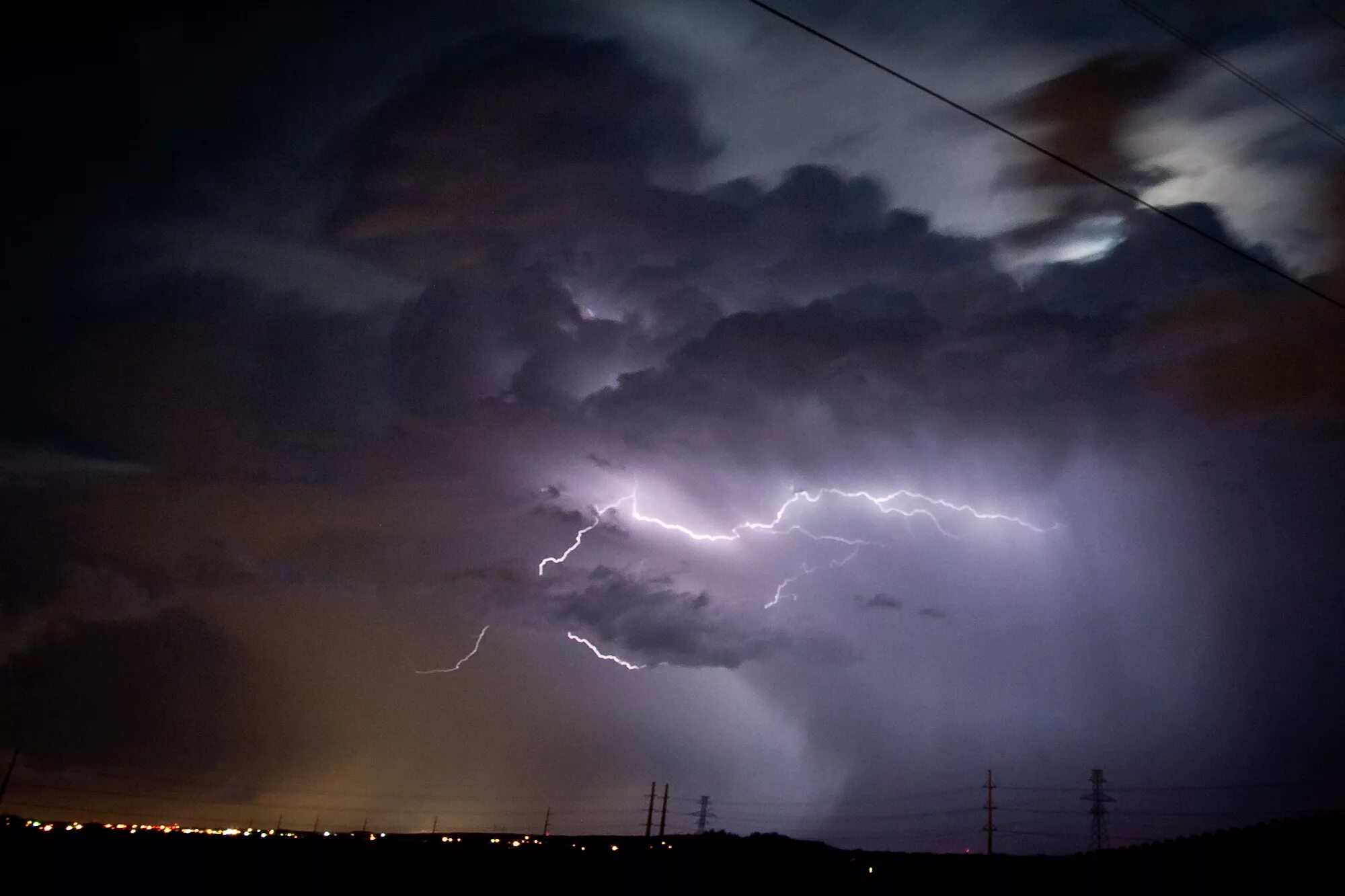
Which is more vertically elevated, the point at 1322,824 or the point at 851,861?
the point at 1322,824

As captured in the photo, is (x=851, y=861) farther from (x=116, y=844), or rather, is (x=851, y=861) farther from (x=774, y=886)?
(x=116, y=844)

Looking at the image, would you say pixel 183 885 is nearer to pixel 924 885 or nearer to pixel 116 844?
pixel 116 844

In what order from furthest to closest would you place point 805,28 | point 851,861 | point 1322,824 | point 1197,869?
point 851,861 → point 1197,869 → point 1322,824 → point 805,28

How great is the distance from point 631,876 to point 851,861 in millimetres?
5882

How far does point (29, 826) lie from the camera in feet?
50.8

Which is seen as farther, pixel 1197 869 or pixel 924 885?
pixel 924 885

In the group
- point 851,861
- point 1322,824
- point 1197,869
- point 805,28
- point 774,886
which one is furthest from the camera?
point 851,861

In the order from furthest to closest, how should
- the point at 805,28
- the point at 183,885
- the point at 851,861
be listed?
the point at 851,861 < the point at 183,885 < the point at 805,28

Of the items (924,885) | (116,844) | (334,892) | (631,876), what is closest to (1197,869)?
(924,885)

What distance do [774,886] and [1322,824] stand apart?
1177 cm

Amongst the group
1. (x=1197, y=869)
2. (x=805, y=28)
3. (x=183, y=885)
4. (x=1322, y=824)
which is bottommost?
(x=183, y=885)

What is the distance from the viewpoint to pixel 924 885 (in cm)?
2072

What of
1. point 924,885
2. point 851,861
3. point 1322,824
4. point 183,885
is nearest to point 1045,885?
point 924,885

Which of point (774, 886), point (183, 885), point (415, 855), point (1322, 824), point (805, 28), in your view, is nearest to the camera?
point (805, 28)
